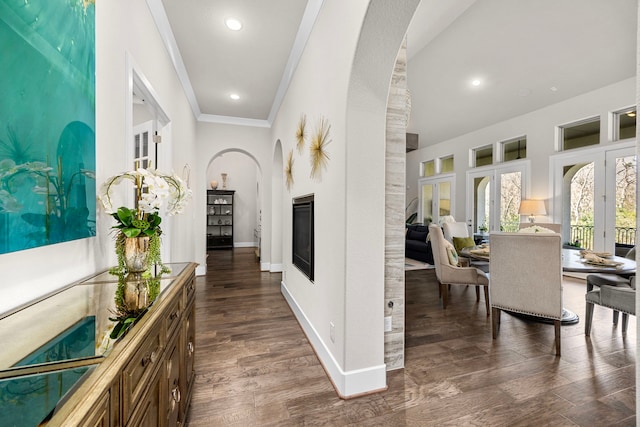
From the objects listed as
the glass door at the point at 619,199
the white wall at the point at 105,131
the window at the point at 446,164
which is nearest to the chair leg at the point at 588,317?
the glass door at the point at 619,199

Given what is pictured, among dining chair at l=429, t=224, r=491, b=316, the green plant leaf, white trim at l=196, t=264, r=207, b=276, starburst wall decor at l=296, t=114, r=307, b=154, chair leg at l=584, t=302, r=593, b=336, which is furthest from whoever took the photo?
white trim at l=196, t=264, r=207, b=276

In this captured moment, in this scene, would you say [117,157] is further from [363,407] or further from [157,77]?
[363,407]

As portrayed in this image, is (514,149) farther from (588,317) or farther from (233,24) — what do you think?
(233,24)

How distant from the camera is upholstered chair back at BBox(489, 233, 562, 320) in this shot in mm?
2322

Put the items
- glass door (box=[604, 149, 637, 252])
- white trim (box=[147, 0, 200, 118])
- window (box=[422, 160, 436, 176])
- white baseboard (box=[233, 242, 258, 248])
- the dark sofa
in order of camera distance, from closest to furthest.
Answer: white trim (box=[147, 0, 200, 118])
glass door (box=[604, 149, 637, 252])
the dark sofa
window (box=[422, 160, 436, 176])
white baseboard (box=[233, 242, 258, 248])

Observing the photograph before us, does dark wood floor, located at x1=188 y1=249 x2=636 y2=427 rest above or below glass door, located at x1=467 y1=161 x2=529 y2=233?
below

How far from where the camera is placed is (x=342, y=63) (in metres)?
1.88

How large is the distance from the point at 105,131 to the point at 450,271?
3.50m

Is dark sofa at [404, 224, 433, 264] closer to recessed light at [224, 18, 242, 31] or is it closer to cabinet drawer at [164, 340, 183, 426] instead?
recessed light at [224, 18, 242, 31]

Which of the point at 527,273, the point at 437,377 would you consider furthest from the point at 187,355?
the point at 527,273

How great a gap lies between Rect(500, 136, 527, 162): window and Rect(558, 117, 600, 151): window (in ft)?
2.17

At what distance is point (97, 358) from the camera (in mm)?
670

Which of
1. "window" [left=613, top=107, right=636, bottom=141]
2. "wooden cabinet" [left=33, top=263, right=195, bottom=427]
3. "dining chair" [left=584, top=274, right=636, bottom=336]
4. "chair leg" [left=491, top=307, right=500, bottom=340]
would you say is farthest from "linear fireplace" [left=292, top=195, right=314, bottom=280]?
"window" [left=613, top=107, right=636, bottom=141]

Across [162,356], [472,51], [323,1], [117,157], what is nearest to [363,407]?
[162,356]
